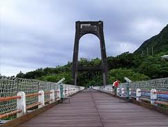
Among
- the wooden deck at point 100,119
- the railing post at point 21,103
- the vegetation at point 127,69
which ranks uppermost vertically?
the vegetation at point 127,69

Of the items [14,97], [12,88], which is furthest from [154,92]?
[14,97]

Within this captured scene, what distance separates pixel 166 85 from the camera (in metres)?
11.4

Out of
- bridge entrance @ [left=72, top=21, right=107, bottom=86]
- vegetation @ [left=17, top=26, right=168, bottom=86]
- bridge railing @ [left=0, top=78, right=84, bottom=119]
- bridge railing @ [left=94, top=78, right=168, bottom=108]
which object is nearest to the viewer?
bridge railing @ [left=0, top=78, right=84, bottom=119]

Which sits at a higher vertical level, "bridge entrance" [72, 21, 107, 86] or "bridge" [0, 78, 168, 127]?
"bridge entrance" [72, 21, 107, 86]

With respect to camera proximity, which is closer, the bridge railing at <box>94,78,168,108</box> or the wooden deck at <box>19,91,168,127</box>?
the wooden deck at <box>19,91,168,127</box>

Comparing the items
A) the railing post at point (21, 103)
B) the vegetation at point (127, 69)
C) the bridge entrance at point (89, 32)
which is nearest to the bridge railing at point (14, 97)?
the railing post at point (21, 103)

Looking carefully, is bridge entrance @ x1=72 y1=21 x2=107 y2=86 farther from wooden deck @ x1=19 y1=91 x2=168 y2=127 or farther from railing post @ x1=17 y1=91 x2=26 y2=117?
railing post @ x1=17 y1=91 x2=26 y2=117

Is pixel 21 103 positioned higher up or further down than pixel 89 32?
further down

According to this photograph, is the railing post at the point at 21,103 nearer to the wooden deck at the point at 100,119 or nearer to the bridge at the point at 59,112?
the bridge at the point at 59,112

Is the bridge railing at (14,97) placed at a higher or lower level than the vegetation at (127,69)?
lower

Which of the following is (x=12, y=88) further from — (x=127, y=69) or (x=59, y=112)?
(x=127, y=69)

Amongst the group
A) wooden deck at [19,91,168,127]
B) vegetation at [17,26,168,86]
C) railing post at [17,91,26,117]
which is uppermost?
vegetation at [17,26,168,86]

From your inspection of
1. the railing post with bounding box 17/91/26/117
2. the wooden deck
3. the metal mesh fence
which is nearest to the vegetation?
the wooden deck

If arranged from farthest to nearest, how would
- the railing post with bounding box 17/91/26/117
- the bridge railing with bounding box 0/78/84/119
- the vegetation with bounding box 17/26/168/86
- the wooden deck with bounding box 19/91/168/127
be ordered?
the vegetation with bounding box 17/26/168/86
the railing post with bounding box 17/91/26/117
the wooden deck with bounding box 19/91/168/127
the bridge railing with bounding box 0/78/84/119
